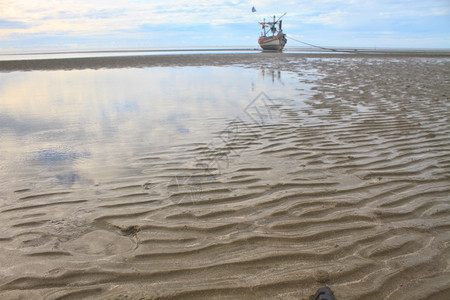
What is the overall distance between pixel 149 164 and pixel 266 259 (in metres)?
2.43

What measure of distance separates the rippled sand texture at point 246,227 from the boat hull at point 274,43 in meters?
52.9

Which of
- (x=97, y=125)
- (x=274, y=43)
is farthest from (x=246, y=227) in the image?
(x=274, y=43)

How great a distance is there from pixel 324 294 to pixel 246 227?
38.5 inches

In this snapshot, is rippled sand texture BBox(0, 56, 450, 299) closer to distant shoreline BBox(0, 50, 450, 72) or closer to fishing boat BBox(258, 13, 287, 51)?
distant shoreline BBox(0, 50, 450, 72)

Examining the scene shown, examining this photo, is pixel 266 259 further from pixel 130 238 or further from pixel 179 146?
pixel 179 146

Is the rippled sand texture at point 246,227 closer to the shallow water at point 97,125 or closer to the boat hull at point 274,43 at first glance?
the shallow water at point 97,125

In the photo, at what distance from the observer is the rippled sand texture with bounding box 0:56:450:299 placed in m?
2.17

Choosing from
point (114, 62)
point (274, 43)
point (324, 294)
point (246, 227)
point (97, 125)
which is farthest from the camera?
point (274, 43)

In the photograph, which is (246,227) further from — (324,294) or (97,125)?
(97,125)

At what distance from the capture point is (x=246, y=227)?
2826mm

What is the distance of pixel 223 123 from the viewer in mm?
6594

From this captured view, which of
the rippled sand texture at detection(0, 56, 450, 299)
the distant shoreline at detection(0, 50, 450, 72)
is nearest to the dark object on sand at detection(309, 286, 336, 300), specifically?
the rippled sand texture at detection(0, 56, 450, 299)

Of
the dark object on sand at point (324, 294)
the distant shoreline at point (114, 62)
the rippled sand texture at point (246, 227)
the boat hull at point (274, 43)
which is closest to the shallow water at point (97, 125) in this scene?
the rippled sand texture at point (246, 227)

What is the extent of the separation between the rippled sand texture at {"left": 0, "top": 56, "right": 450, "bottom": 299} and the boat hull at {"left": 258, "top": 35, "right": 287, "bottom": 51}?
52.9m
